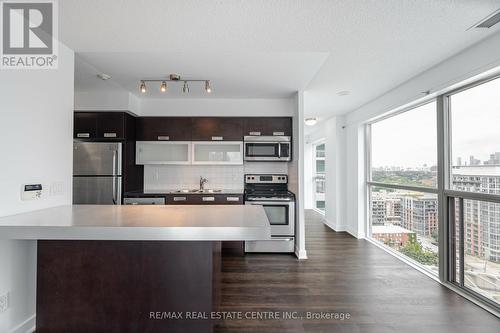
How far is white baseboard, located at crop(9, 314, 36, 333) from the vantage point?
186 cm

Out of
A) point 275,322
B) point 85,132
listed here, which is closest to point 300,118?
point 275,322

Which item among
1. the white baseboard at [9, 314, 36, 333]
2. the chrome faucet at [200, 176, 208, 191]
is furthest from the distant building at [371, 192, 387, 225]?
the white baseboard at [9, 314, 36, 333]

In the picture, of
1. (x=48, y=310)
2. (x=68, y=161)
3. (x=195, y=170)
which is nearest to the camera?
(x=48, y=310)

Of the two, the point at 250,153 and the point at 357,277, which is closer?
the point at 357,277

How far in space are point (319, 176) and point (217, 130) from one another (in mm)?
5225

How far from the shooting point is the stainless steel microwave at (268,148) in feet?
13.9

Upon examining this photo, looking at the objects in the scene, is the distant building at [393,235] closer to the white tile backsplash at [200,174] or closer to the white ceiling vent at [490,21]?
the white tile backsplash at [200,174]

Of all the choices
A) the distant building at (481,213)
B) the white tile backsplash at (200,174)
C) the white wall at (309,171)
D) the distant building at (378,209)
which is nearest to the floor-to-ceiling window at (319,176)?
the white wall at (309,171)

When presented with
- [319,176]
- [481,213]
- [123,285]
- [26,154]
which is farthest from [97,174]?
[319,176]

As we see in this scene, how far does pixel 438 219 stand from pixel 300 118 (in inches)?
83.7

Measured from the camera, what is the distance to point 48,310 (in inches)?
72.2

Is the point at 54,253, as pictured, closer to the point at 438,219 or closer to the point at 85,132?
the point at 85,132

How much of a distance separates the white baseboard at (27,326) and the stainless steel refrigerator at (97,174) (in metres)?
1.87

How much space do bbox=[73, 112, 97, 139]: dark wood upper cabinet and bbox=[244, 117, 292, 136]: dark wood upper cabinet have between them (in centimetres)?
229
